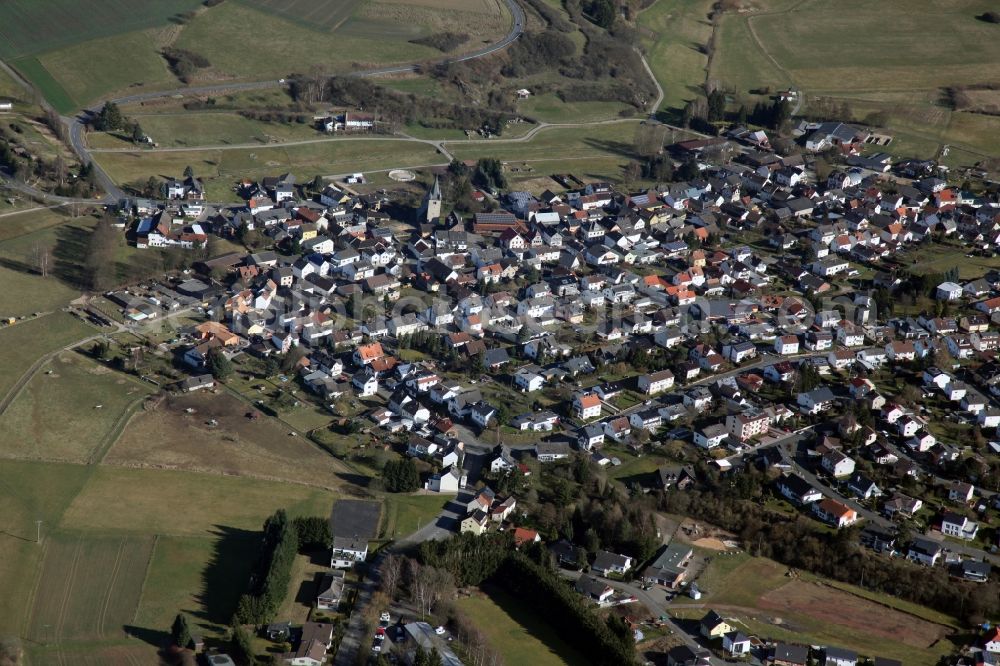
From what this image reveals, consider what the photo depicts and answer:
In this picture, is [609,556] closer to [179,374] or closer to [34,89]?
[179,374]

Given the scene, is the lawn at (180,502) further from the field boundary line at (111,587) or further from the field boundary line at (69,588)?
the field boundary line at (69,588)

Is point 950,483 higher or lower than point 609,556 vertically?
higher

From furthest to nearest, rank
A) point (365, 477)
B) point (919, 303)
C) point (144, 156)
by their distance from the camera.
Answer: point (144, 156)
point (919, 303)
point (365, 477)

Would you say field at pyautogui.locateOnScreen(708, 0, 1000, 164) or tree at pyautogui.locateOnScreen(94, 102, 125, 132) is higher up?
field at pyautogui.locateOnScreen(708, 0, 1000, 164)

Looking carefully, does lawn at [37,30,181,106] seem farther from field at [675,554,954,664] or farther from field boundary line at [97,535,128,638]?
field at [675,554,954,664]

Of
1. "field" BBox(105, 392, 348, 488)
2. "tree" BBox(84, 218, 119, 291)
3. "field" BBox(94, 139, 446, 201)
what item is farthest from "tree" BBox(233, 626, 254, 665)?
"field" BBox(94, 139, 446, 201)

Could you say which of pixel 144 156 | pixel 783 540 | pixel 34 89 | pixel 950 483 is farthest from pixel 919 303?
pixel 34 89
